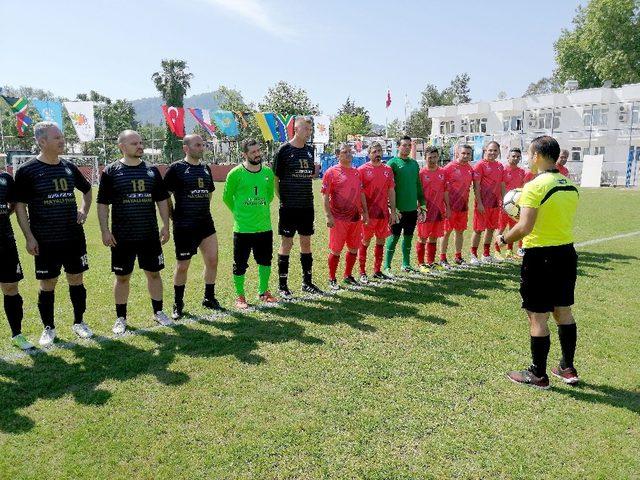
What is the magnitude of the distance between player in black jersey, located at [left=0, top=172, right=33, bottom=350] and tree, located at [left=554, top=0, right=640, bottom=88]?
194 ft

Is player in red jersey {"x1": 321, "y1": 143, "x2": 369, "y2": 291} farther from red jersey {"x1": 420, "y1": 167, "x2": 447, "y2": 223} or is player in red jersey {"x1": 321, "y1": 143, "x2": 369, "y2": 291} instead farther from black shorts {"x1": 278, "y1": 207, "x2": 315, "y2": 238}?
red jersey {"x1": 420, "y1": 167, "x2": 447, "y2": 223}

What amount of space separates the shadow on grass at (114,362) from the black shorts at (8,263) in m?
0.85

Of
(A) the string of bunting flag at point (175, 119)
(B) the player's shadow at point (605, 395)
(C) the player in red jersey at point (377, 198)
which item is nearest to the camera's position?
(B) the player's shadow at point (605, 395)

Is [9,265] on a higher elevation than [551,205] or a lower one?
lower

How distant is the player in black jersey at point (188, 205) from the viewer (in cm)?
600

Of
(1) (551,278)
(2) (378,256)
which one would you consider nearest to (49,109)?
(2) (378,256)

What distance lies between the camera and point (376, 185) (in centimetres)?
762

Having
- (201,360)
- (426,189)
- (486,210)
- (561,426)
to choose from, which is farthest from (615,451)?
(486,210)

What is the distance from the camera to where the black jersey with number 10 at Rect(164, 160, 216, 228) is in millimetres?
5980

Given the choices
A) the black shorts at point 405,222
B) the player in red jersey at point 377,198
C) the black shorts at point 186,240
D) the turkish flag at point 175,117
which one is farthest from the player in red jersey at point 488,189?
the turkish flag at point 175,117

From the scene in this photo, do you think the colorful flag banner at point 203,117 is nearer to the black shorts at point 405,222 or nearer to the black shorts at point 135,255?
the black shorts at point 405,222

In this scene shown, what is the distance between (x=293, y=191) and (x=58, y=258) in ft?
10.1

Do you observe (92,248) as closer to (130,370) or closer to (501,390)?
(130,370)

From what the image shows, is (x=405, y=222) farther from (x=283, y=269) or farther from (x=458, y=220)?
(x=283, y=269)
